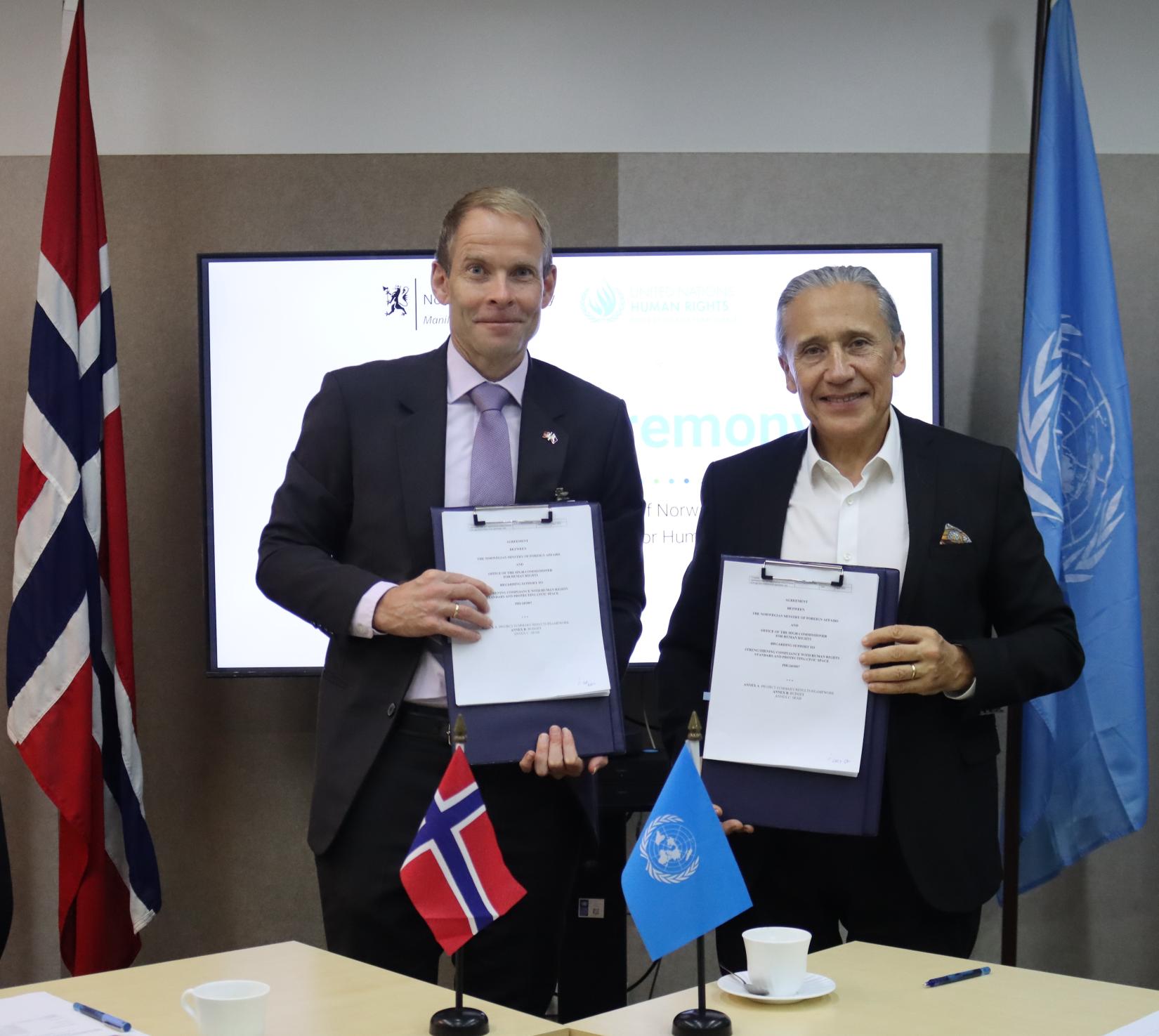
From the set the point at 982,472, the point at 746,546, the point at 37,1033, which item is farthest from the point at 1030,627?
the point at 37,1033

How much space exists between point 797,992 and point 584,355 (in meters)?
2.38

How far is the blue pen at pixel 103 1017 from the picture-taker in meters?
1.39

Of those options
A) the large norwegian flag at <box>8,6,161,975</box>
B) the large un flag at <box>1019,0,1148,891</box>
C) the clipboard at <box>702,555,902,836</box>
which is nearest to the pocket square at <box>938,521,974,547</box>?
the clipboard at <box>702,555,902,836</box>

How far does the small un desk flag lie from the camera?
143cm

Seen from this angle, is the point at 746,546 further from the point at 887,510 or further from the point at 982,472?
the point at 982,472

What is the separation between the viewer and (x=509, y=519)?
2.09 metres

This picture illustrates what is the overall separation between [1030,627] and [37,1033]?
5.02ft

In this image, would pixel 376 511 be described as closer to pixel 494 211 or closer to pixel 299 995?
pixel 494 211

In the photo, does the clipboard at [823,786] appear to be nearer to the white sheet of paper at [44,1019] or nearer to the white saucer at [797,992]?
the white saucer at [797,992]

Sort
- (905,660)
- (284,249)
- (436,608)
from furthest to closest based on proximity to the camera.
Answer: (284,249) < (436,608) < (905,660)

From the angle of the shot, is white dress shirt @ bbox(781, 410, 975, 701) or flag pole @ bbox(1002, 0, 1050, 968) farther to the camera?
flag pole @ bbox(1002, 0, 1050, 968)

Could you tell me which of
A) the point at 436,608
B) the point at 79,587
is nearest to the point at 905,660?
the point at 436,608

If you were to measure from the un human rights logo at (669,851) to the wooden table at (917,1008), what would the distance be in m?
0.17

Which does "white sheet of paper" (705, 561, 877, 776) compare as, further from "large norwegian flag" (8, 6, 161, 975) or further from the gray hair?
"large norwegian flag" (8, 6, 161, 975)
